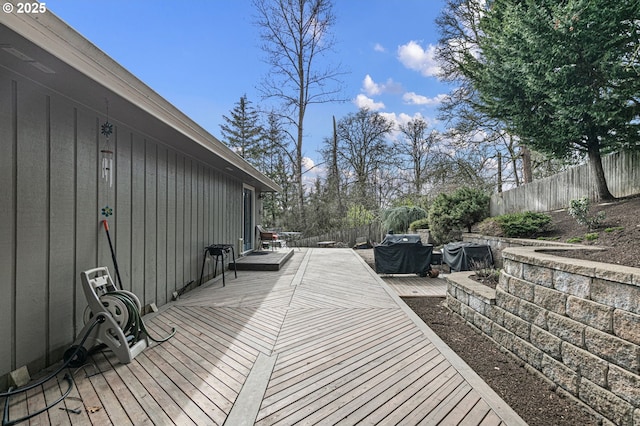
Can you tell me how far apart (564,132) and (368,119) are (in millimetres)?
11845

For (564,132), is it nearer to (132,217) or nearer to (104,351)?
(132,217)

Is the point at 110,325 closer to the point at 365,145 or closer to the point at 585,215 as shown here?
the point at 585,215

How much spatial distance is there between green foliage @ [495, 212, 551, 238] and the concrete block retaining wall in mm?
3547

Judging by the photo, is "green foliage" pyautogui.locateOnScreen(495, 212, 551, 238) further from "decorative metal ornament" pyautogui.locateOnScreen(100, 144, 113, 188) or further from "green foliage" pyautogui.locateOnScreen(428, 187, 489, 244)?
"decorative metal ornament" pyautogui.locateOnScreen(100, 144, 113, 188)

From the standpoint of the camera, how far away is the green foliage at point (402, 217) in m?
13.5

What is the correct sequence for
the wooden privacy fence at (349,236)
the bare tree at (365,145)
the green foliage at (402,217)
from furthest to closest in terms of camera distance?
the bare tree at (365,145)
the wooden privacy fence at (349,236)
the green foliage at (402,217)

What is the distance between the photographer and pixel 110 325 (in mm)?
2246

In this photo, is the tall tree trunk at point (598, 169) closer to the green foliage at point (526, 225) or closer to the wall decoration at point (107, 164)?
the green foliage at point (526, 225)

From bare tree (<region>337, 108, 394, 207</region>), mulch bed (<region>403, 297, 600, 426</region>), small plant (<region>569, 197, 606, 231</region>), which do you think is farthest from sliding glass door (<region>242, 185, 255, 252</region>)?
bare tree (<region>337, 108, 394, 207</region>)

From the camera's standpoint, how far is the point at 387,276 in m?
7.82

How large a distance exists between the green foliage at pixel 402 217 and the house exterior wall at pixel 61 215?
10973 millimetres

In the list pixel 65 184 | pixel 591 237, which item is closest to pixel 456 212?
pixel 591 237

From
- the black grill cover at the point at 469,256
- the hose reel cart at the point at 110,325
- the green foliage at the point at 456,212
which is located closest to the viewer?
the hose reel cart at the point at 110,325

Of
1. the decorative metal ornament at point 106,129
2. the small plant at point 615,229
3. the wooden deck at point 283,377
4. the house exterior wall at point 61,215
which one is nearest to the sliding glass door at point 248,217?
the house exterior wall at point 61,215
